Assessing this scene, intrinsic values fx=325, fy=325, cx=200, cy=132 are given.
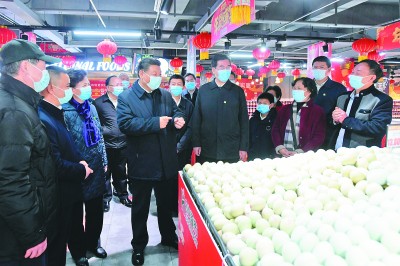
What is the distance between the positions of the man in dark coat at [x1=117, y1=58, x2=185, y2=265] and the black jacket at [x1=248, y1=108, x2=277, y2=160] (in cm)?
146

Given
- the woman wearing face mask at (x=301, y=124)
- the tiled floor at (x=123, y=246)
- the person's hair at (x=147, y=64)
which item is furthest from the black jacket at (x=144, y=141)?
the woman wearing face mask at (x=301, y=124)

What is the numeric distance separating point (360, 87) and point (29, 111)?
302cm

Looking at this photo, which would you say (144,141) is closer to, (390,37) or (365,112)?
(365,112)

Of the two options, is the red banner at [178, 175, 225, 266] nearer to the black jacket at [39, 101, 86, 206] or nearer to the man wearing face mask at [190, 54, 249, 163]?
the black jacket at [39, 101, 86, 206]

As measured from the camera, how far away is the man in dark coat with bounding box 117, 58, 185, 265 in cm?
303

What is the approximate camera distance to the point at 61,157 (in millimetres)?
2365

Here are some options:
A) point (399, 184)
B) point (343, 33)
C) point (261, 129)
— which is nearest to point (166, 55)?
point (343, 33)

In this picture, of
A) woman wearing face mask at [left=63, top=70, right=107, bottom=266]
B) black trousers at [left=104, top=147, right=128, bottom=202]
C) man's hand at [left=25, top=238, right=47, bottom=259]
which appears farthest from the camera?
black trousers at [left=104, top=147, right=128, bottom=202]

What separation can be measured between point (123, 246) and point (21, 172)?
215cm

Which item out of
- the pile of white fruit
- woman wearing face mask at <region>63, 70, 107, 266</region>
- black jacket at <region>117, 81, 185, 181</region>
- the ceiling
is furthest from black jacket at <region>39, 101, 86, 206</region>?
the ceiling

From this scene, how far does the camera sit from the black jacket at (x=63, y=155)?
7.46 feet

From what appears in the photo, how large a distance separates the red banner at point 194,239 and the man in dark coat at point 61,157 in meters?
0.81

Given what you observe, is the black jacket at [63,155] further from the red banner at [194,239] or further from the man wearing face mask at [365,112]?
the man wearing face mask at [365,112]

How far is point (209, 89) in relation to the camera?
3676mm
